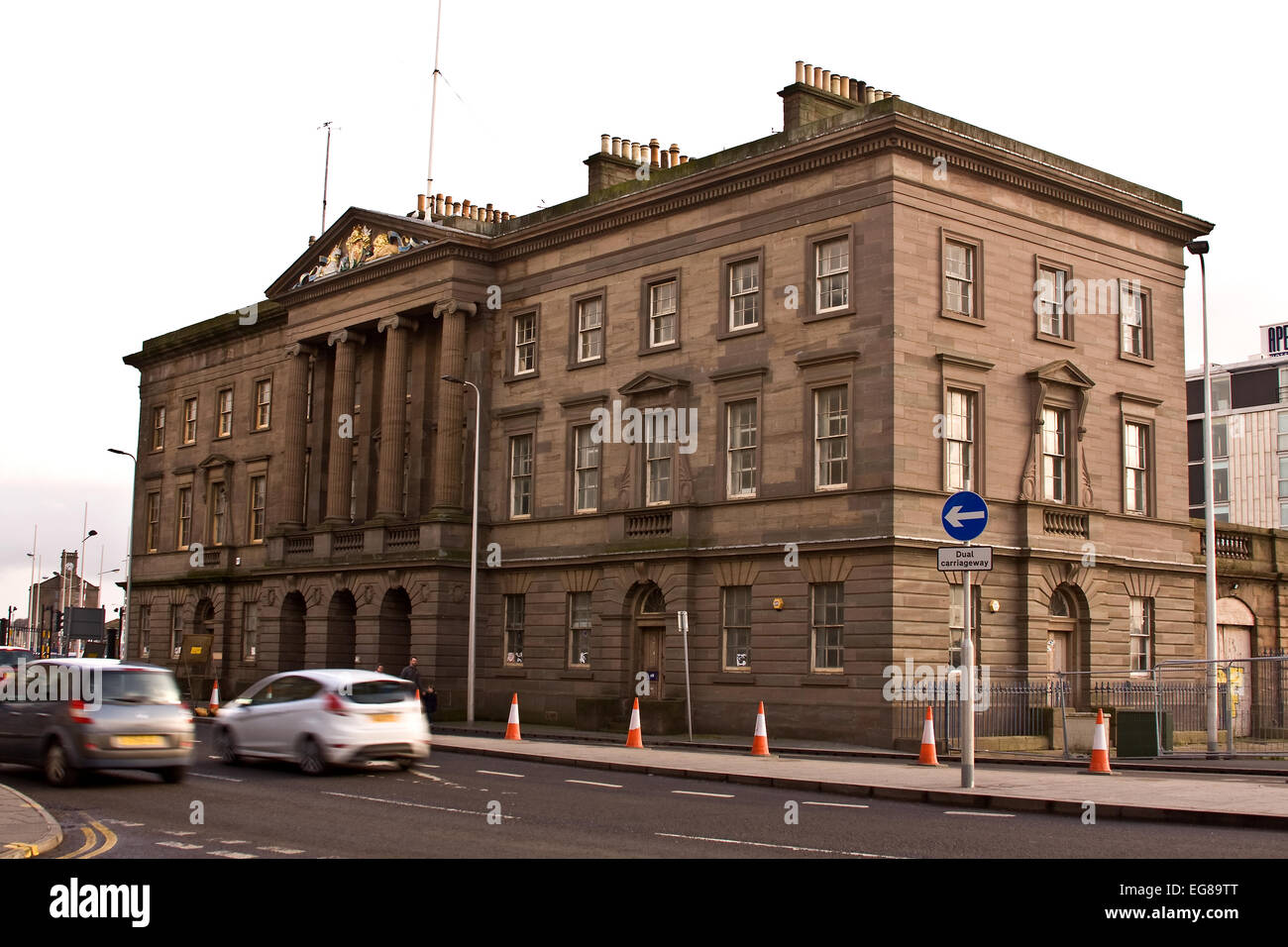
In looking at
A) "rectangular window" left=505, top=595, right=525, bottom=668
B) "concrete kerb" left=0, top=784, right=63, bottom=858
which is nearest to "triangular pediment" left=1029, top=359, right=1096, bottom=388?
"rectangular window" left=505, top=595, right=525, bottom=668

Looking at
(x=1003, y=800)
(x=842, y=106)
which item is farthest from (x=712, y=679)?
(x=1003, y=800)

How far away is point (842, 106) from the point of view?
38781 mm

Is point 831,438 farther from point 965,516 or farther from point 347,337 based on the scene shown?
point 347,337

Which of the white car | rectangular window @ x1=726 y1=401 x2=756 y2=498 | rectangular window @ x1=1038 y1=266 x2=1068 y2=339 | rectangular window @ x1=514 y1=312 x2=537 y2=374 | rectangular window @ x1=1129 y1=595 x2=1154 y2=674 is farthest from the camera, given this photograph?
rectangular window @ x1=514 y1=312 x2=537 y2=374

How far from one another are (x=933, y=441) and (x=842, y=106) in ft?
33.2

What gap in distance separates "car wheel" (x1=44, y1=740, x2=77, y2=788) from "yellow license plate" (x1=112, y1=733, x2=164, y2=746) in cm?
70

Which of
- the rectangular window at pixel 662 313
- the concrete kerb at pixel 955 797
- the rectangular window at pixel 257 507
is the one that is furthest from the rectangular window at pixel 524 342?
the concrete kerb at pixel 955 797

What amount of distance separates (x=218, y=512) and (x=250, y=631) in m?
5.90

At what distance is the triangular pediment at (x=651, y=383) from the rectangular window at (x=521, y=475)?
→ 4720 millimetres

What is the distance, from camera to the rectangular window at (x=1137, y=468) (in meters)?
39.0

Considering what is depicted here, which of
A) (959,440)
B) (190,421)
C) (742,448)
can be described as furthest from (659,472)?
(190,421)

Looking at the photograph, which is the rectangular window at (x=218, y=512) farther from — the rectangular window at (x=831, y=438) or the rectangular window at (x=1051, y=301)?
the rectangular window at (x=1051, y=301)

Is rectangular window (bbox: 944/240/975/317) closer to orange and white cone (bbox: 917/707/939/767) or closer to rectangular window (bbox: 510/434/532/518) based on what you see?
orange and white cone (bbox: 917/707/939/767)

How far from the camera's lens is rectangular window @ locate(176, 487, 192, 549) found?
199ft
